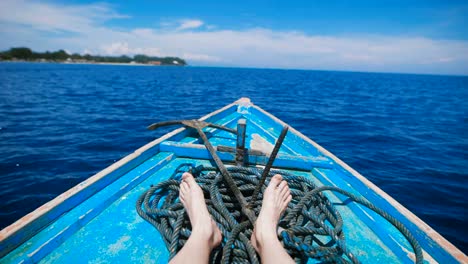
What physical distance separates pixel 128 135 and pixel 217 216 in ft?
24.9

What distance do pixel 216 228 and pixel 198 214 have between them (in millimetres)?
174

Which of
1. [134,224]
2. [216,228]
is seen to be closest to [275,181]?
[216,228]

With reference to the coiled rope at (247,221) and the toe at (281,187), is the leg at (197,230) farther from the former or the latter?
the toe at (281,187)

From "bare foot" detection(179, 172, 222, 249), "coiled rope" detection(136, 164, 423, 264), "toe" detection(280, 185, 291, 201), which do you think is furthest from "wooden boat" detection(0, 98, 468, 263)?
"toe" detection(280, 185, 291, 201)

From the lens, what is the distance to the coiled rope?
5.33 feet

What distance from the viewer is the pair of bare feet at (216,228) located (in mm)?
1455

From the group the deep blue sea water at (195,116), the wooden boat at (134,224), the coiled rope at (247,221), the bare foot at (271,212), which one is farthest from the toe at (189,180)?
the deep blue sea water at (195,116)

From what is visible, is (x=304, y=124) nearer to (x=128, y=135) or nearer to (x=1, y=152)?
(x=128, y=135)

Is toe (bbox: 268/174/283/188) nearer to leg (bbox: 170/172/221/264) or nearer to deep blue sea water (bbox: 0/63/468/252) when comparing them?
leg (bbox: 170/172/221/264)

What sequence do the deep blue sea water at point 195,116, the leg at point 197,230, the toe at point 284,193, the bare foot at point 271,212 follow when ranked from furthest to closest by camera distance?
1. the deep blue sea water at point 195,116
2. the toe at point 284,193
3. the bare foot at point 271,212
4. the leg at point 197,230

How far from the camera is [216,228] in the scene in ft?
5.82

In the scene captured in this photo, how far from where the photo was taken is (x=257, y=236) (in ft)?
5.39

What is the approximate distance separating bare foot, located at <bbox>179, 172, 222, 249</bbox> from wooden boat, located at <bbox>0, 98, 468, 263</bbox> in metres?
0.34

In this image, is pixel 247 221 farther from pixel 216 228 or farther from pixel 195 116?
pixel 195 116
